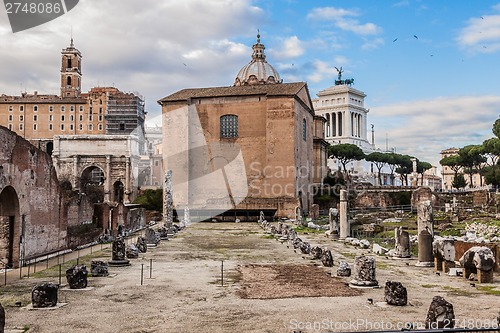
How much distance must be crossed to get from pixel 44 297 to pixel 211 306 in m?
2.70

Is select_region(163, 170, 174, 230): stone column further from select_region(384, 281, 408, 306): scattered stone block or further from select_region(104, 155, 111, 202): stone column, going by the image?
select_region(104, 155, 111, 202): stone column

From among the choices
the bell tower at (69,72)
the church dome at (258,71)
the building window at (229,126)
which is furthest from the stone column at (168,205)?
the bell tower at (69,72)

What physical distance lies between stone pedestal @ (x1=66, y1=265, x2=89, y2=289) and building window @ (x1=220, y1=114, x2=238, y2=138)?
1218 inches

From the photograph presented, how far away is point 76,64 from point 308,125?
Answer: 147ft

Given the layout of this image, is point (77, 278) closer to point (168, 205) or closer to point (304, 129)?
point (168, 205)

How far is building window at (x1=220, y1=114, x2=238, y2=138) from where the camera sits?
133ft

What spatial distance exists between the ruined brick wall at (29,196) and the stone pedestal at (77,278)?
364 cm

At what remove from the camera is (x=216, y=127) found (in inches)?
1608

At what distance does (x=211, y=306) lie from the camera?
8203 millimetres

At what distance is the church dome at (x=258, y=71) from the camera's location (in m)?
54.8

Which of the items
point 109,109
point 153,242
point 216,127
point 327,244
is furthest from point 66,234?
point 109,109

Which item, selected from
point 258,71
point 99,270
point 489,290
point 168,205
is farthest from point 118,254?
point 258,71

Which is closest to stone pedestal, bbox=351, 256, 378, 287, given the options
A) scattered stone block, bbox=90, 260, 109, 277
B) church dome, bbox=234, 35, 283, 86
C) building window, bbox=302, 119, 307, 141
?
scattered stone block, bbox=90, 260, 109, 277

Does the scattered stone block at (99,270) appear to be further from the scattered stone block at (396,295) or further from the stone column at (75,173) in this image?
the stone column at (75,173)
